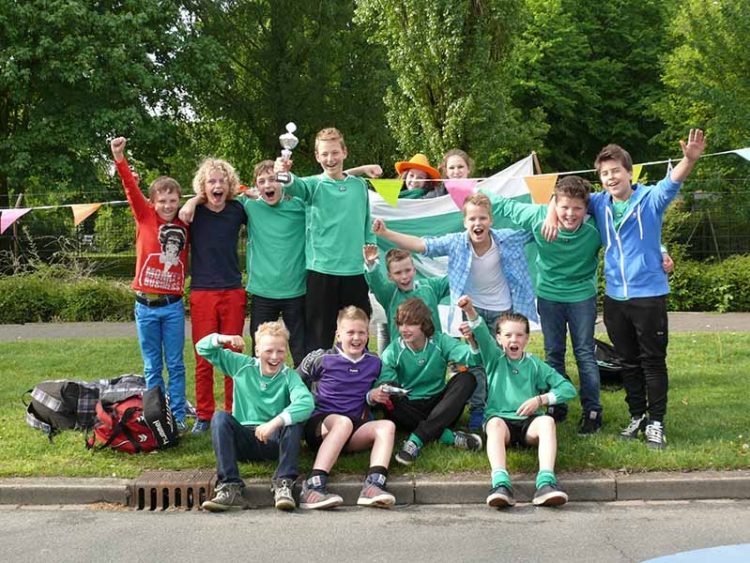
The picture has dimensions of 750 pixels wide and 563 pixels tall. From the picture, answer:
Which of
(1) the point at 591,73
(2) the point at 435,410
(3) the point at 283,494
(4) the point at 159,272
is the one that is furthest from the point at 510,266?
(1) the point at 591,73

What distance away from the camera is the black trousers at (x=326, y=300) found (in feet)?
20.2

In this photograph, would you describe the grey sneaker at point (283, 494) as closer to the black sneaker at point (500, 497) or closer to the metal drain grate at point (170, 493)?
the metal drain grate at point (170, 493)

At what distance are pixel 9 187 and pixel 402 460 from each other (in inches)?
738

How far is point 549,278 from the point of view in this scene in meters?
6.09

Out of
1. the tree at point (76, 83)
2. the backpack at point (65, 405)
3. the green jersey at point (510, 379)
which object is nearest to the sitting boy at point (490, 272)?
the green jersey at point (510, 379)

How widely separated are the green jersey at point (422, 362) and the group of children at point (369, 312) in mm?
10

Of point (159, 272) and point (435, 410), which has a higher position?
point (159, 272)

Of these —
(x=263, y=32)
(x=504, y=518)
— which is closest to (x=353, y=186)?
(x=504, y=518)

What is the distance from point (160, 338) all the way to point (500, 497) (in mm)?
2975

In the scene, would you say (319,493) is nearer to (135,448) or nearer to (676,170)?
(135,448)

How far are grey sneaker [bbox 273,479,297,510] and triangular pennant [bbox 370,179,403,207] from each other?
315cm

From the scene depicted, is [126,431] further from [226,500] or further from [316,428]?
[316,428]

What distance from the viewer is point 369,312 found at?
21.0 ft

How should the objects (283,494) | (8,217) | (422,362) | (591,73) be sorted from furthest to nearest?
1. (591,73)
2. (8,217)
3. (422,362)
4. (283,494)
